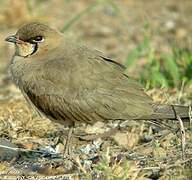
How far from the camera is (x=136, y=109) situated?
540 centimetres

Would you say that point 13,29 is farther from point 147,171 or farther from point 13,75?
point 147,171

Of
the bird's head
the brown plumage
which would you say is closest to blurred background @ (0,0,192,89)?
the bird's head

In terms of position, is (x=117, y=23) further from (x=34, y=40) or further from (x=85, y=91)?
(x=85, y=91)

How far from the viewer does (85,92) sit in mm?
5367

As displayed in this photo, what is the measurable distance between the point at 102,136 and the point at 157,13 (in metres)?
4.99

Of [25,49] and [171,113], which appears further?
[25,49]

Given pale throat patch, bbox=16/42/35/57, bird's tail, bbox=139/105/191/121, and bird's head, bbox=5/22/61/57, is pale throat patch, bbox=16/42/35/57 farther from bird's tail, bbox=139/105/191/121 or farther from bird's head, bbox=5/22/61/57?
bird's tail, bbox=139/105/191/121

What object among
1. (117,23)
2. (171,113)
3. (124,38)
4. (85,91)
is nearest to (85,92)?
(85,91)

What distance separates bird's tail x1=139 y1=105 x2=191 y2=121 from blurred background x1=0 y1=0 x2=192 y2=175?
78cm

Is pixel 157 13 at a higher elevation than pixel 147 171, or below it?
below

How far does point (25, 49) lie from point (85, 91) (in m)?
0.79

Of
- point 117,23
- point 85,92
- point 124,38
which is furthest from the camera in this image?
point 117,23

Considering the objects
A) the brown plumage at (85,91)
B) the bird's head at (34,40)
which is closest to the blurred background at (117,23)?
the bird's head at (34,40)

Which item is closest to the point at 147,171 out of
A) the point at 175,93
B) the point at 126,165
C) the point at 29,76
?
the point at 126,165
